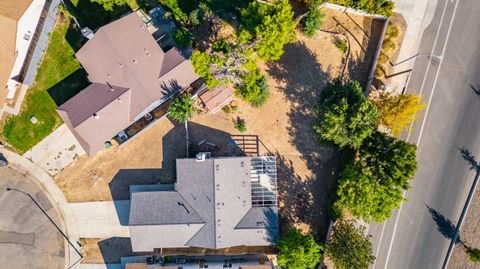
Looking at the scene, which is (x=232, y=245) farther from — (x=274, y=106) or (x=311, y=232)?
(x=274, y=106)

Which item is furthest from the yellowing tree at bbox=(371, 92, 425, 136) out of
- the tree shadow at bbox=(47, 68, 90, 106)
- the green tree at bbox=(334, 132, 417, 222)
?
the tree shadow at bbox=(47, 68, 90, 106)

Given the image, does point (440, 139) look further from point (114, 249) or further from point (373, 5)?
point (114, 249)

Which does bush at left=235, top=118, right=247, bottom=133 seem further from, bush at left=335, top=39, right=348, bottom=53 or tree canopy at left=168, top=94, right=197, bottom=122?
bush at left=335, top=39, right=348, bottom=53

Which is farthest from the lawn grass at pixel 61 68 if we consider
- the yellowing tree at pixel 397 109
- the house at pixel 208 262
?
the yellowing tree at pixel 397 109

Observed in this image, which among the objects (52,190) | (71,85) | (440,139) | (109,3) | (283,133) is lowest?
(52,190)

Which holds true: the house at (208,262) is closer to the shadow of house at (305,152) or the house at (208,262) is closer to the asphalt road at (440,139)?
the shadow of house at (305,152)

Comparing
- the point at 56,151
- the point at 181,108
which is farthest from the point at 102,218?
the point at 181,108
